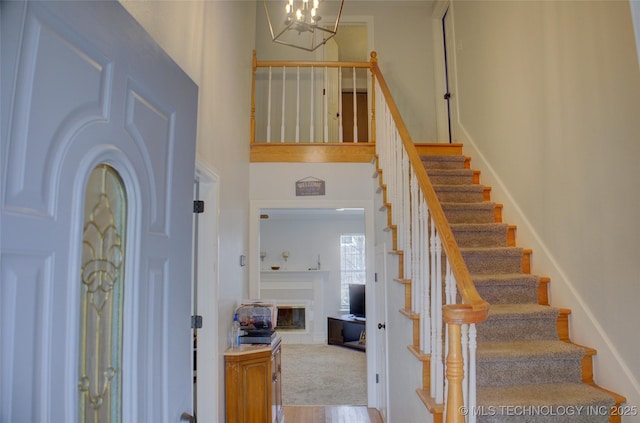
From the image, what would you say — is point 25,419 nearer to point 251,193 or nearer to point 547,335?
point 547,335

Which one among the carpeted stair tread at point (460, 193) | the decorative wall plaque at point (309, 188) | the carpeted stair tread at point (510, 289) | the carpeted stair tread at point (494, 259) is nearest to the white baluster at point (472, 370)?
the carpeted stair tread at point (510, 289)

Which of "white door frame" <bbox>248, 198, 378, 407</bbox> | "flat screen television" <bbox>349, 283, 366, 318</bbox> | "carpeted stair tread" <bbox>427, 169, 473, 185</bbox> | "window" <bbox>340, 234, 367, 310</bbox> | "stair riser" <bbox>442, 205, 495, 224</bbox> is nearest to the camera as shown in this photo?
"stair riser" <bbox>442, 205, 495, 224</bbox>

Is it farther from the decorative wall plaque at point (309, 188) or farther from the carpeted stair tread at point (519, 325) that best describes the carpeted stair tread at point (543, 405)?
the decorative wall plaque at point (309, 188)

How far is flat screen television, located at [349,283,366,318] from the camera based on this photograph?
25.1ft

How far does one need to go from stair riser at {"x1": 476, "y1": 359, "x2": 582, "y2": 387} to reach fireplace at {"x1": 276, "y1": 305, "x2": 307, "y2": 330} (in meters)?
6.00

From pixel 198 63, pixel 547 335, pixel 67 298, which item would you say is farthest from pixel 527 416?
pixel 198 63

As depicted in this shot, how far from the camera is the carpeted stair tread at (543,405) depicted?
1.96m

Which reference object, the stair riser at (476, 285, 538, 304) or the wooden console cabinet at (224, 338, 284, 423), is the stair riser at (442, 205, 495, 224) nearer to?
the stair riser at (476, 285, 538, 304)

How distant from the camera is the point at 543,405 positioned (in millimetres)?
1981

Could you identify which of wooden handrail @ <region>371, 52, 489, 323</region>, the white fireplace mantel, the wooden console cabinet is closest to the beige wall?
wooden handrail @ <region>371, 52, 489, 323</region>

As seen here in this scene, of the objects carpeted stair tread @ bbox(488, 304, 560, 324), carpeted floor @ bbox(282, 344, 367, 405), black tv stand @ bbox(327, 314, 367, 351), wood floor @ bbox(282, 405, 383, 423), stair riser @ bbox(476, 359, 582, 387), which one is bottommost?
carpeted floor @ bbox(282, 344, 367, 405)

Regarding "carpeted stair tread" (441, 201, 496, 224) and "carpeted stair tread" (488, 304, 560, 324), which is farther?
"carpeted stair tread" (441, 201, 496, 224)

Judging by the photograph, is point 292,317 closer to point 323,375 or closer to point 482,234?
point 323,375

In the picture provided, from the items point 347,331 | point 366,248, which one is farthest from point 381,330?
point 347,331
